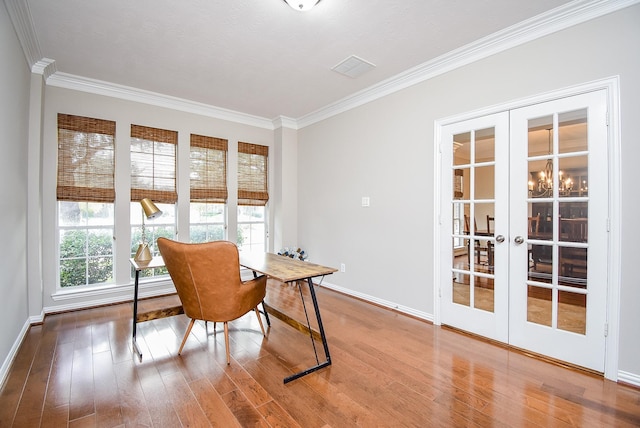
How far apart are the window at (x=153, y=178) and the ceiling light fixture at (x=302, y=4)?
2760 millimetres

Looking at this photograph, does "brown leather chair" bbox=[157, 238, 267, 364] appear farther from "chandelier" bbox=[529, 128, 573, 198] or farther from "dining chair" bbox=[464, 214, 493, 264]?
"chandelier" bbox=[529, 128, 573, 198]

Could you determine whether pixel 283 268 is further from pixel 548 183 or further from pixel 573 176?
pixel 573 176

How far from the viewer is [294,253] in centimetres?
483

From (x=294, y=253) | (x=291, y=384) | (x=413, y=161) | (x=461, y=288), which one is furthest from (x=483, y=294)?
(x=294, y=253)

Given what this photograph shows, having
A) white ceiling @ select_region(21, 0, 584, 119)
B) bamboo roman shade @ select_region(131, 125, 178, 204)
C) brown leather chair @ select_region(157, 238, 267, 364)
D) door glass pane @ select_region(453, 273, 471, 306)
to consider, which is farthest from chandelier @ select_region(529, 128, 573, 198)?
bamboo roman shade @ select_region(131, 125, 178, 204)

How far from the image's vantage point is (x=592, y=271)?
7.20 feet

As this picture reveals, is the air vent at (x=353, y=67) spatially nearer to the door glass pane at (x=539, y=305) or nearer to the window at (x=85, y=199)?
the door glass pane at (x=539, y=305)

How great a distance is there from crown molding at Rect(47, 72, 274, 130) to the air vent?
207cm

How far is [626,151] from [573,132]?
1.15 ft

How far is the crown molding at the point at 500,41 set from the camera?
216 cm

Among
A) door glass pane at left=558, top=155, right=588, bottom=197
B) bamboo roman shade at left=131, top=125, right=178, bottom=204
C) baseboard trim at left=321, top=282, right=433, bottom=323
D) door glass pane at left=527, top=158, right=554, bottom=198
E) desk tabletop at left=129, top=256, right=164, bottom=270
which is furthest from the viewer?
bamboo roman shade at left=131, top=125, right=178, bottom=204

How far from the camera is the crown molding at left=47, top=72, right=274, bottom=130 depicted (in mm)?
3408

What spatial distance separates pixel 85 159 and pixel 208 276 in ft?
8.65

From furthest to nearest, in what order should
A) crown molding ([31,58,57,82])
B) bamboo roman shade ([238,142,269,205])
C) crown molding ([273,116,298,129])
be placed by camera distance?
1. crown molding ([273,116,298,129])
2. bamboo roman shade ([238,142,269,205])
3. crown molding ([31,58,57,82])
